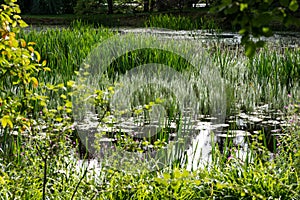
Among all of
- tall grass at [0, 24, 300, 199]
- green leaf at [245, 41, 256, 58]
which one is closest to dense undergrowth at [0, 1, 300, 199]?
tall grass at [0, 24, 300, 199]

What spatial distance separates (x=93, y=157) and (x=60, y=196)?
82 centimetres

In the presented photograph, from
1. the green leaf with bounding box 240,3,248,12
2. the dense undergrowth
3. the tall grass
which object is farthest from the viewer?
the tall grass

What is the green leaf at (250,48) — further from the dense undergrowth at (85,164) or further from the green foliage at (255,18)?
the dense undergrowth at (85,164)

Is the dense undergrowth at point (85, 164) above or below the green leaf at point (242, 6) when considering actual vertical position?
below

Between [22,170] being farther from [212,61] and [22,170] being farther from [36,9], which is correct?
[36,9]

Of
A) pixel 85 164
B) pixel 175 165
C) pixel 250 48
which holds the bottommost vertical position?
pixel 85 164

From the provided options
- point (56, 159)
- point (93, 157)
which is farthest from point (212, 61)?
point (56, 159)

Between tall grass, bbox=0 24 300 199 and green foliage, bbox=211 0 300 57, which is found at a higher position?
green foliage, bbox=211 0 300 57

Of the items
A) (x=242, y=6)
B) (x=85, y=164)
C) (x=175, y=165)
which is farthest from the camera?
(x=85, y=164)

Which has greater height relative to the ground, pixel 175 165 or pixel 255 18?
pixel 255 18

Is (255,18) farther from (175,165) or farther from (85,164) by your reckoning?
(85,164)

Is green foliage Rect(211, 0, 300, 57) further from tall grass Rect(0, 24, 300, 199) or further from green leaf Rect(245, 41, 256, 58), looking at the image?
tall grass Rect(0, 24, 300, 199)

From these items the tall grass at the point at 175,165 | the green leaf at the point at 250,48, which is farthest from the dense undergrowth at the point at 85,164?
the green leaf at the point at 250,48

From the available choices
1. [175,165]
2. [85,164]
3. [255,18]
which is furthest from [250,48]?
[85,164]
